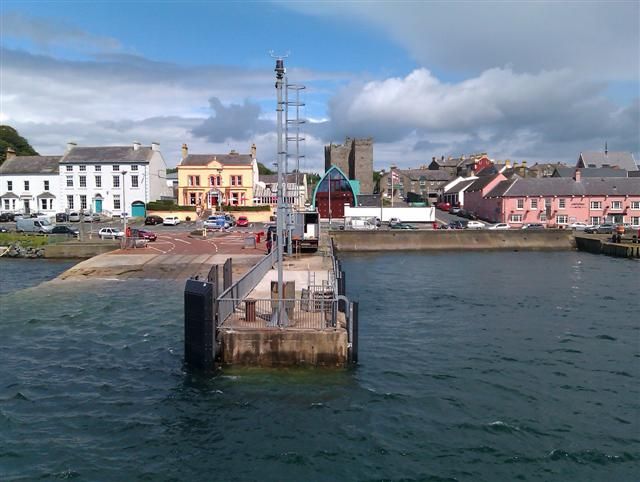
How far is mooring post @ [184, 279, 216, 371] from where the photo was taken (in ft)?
59.5

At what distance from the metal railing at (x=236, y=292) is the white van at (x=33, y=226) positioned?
1610 inches

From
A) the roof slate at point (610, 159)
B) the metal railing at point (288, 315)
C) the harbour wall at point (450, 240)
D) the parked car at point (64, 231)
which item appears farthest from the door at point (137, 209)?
the roof slate at point (610, 159)

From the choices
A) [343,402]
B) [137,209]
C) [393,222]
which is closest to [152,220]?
[137,209]

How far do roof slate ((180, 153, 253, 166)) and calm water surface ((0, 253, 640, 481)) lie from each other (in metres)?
58.6

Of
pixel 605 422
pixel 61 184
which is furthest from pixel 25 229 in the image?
pixel 605 422

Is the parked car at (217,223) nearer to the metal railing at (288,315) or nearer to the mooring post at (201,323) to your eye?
the metal railing at (288,315)

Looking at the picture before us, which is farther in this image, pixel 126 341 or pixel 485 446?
pixel 126 341

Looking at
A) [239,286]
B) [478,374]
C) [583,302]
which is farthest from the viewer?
[583,302]

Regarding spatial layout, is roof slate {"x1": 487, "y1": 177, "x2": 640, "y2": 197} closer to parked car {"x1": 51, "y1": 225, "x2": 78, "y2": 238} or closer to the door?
the door

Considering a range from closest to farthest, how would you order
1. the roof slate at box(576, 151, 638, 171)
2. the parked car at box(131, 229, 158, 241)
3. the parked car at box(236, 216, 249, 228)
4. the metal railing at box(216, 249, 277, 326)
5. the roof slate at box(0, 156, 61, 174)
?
the metal railing at box(216, 249, 277, 326), the parked car at box(131, 229, 158, 241), the parked car at box(236, 216, 249, 228), the roof slate at box(0, 156, 61, 174), the roof slate at box(576, 151, 638, 171)

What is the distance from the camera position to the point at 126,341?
74.5ft

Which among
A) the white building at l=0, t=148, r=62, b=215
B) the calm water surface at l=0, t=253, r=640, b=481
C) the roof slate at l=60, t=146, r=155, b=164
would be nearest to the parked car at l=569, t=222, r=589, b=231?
the calm water surface at l=0, t=253, r=640, b=481

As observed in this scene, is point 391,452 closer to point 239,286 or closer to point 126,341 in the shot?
point 239,286

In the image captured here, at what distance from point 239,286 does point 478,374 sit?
882 centimetres
